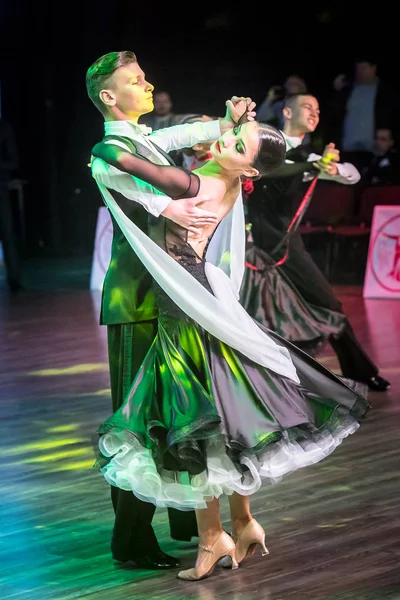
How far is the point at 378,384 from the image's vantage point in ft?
19.6

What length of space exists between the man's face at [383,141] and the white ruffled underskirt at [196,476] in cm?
780

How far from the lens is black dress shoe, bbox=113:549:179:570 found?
3.42m

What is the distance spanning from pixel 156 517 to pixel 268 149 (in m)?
1.40

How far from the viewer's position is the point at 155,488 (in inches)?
125

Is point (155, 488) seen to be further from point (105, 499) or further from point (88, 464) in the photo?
point (88, 464)

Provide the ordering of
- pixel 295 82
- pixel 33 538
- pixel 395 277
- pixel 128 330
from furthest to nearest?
pixel 295 82 < pixel 395 277 < pixel 33 538 < pixel 128 330

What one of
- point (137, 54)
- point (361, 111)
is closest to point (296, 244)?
point (361, 111)

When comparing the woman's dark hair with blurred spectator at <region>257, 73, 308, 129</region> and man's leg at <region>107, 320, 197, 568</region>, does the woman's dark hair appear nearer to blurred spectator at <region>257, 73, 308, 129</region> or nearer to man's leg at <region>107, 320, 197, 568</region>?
man's leg at <region>107, 320, 197, 568</region>

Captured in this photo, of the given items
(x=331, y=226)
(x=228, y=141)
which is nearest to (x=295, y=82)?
(x=331, y=226)

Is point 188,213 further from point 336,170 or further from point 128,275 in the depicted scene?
point 336,170

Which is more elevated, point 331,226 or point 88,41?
point 88,41

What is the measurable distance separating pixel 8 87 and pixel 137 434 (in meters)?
11.1

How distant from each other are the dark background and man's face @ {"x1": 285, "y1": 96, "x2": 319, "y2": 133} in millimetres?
6433

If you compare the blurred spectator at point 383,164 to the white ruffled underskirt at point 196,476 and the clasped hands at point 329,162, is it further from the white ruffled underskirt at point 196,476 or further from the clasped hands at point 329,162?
the white ruffled underskirt at point 196,476
